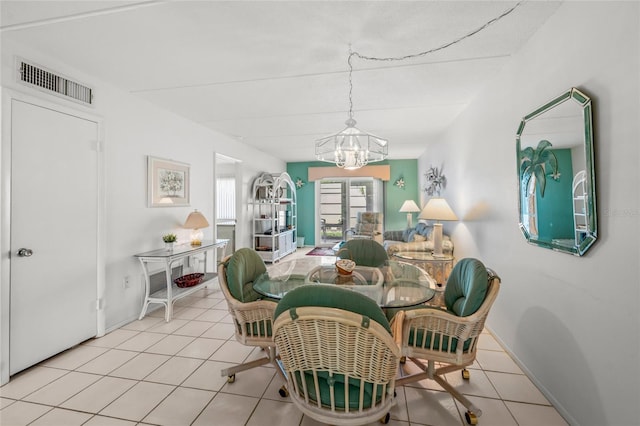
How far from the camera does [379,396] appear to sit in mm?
1211

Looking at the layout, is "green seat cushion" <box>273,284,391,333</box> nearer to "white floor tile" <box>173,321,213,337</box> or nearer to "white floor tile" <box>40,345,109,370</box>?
"white floor tile" <box>173,321,213,337</box>

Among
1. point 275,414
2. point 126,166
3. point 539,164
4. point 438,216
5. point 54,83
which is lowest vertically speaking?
point 275,414

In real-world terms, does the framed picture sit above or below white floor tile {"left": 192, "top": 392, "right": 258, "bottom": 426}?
above

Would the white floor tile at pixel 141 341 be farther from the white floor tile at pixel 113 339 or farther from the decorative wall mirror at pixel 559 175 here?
the decorative wall mirror at pixel 559 175

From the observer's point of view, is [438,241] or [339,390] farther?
[438,241]

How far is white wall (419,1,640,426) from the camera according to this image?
48.3 inches

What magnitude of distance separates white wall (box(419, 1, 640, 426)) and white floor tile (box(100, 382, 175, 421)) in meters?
2.53

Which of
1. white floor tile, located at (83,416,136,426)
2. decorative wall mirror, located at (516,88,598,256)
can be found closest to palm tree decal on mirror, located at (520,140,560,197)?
decorative wall mirror, located at (516,88,598,256)

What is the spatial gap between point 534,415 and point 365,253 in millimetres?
A: 1686

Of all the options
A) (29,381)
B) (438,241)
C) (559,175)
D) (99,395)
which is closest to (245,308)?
(99,395)

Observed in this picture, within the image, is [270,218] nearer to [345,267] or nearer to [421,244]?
[421,244]

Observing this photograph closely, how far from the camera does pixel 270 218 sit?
607cm

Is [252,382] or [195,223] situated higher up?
[195,223]

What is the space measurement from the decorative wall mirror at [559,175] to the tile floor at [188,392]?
1.04 meters
